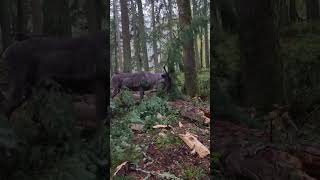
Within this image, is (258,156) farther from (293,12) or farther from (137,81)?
(137,81)

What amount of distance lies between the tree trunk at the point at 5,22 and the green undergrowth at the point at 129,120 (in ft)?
7.66

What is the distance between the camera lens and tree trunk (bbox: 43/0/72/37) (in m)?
3.58

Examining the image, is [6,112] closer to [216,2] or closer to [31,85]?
[31,85]

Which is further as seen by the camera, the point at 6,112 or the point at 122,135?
the point at 122,135

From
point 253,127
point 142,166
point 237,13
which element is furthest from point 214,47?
point 142,166

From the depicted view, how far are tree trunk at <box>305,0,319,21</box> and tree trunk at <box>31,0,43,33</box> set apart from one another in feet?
7.97

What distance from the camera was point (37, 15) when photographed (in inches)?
141

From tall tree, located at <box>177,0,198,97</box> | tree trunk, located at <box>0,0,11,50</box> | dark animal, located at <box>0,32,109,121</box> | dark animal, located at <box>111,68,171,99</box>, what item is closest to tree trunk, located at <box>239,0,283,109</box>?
dark animal, located at <box>0,32,109,121</box>

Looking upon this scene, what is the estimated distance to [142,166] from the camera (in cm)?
537

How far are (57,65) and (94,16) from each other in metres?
0.56

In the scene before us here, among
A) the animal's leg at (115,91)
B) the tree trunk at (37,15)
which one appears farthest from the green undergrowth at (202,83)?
the tree trunk at (37,15)

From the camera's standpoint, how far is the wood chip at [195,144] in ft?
18.9

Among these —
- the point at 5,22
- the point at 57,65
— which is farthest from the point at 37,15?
the point at 57,65

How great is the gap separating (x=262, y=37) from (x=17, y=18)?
2.22m
